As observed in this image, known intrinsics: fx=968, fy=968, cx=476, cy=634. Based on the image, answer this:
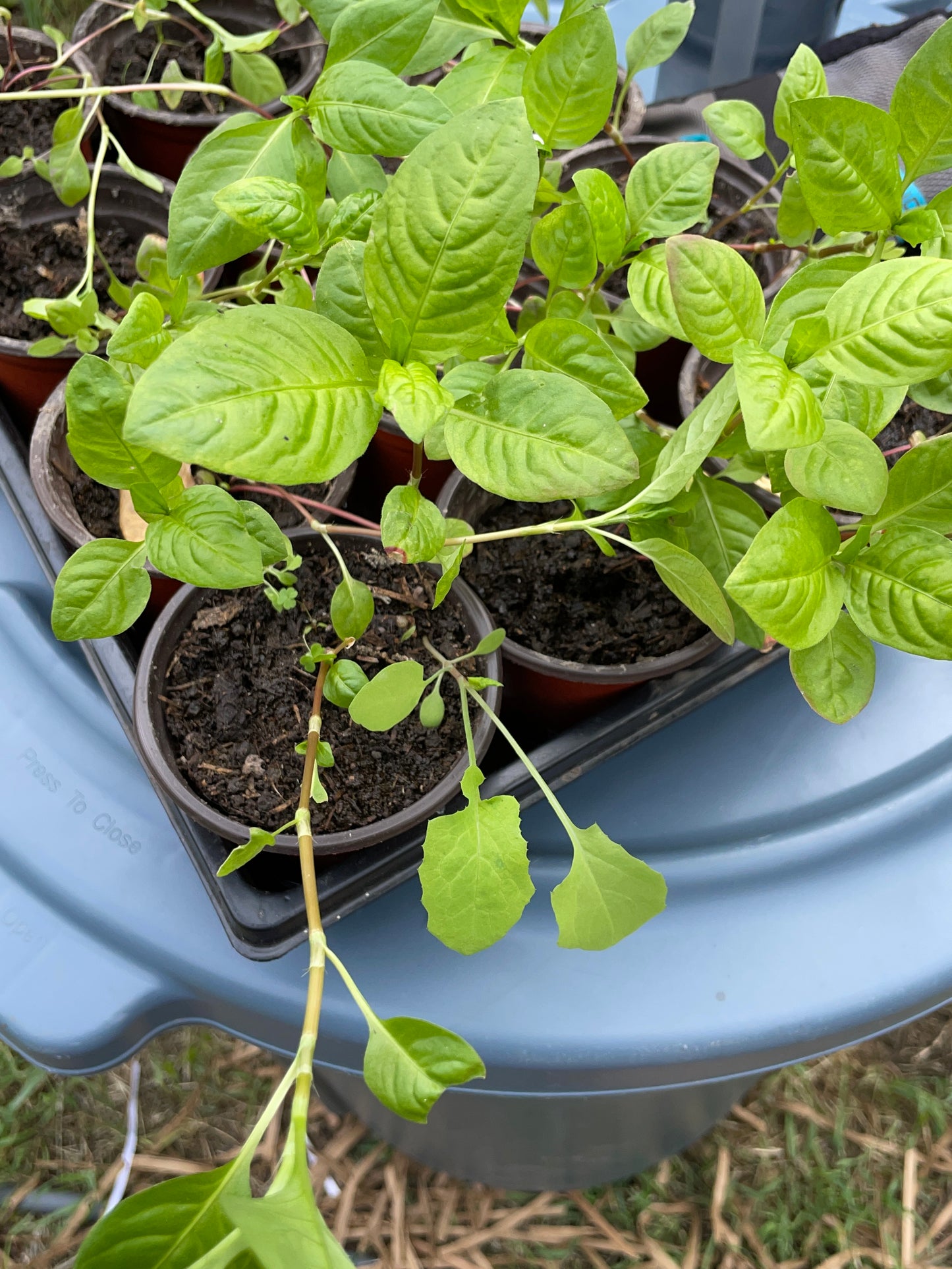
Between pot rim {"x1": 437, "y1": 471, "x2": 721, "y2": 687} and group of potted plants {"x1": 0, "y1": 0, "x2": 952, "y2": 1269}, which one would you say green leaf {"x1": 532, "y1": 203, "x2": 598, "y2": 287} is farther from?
pot rim {"x1": 437, "y1": 471, "x2": 721, "y2": 687}

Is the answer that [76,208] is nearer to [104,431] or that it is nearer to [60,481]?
[60,481]

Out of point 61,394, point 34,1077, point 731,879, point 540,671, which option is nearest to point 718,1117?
point 731,879

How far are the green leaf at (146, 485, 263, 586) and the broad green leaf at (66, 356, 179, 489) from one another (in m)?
0.02

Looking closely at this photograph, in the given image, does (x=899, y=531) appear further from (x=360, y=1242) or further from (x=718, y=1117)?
(x=360, y=1242)

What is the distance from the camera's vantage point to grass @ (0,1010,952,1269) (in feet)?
3.75

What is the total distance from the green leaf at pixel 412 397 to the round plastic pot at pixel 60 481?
1.23 feet

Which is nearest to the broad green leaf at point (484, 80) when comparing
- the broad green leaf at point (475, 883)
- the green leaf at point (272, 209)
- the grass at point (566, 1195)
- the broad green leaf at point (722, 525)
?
the green leaf at point (272, 209)

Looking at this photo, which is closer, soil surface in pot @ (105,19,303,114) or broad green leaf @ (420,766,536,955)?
broad green leaf @ (420,766,536,955)

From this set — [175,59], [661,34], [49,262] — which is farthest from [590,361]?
[175,59]

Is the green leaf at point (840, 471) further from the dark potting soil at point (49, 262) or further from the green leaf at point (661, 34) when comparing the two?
the dark potting soil at point (49, 262)

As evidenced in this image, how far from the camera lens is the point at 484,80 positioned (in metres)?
0.52

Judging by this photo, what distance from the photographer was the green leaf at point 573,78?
1.54 feet

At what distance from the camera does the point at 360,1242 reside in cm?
116

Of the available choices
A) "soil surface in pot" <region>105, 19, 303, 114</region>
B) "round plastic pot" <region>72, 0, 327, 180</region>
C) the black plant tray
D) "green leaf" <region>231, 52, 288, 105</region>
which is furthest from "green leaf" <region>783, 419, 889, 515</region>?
"soil surface in pot" <region>105, 19, 303, 114</region>
